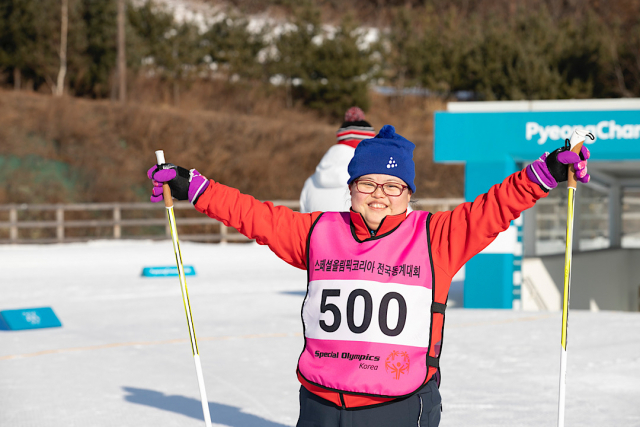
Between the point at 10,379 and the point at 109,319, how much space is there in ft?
10.2

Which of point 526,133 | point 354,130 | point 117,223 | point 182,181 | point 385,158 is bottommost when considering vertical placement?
point 117,223

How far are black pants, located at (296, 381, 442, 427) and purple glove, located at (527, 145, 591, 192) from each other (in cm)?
76

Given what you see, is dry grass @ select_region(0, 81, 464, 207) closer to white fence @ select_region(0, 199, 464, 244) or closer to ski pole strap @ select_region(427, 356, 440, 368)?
white fence @ select_region(0, 199, 464, 244)

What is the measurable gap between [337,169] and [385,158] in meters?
3.13

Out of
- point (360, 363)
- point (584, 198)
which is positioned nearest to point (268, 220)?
point (360, 363)

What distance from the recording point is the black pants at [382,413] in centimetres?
270

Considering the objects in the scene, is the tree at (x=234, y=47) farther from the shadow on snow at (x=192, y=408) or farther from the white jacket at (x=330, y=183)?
the shadow on snow at (x=192, y=408)

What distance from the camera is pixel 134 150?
2938 cm

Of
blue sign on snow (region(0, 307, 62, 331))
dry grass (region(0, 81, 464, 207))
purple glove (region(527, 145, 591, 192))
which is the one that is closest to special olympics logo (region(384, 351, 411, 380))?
purple glove (region(527, 145, 591, 192))

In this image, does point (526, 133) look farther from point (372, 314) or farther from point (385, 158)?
point (372, 314)

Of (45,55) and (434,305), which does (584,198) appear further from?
(45,55)

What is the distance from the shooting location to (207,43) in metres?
45.9

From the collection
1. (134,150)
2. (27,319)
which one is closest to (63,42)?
(134,150)

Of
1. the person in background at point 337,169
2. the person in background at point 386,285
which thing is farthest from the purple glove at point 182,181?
the person in background at point 337,169
